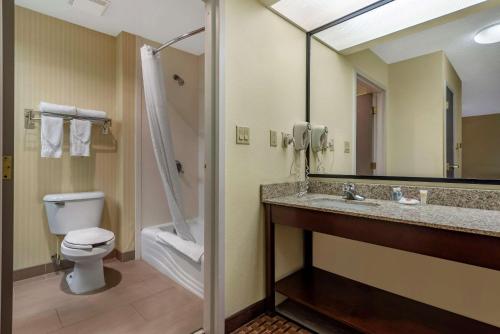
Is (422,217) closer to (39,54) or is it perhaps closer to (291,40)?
(291,40)

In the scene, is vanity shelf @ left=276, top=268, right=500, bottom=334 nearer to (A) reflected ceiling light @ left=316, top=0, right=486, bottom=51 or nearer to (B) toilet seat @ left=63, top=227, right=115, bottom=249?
(B) toilet seat @ left=63, top=227, right=115, bottom=249

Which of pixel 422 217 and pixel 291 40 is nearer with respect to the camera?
pixel 422 217

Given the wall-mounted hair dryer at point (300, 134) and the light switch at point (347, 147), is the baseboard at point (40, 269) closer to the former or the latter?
the wall-mounted hair dryer at point (300, 134)

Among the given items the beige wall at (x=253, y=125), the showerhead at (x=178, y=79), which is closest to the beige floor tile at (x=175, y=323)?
the beige wall at (x=253, y=125)

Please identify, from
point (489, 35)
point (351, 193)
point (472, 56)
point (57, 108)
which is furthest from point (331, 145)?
point (57, 108)

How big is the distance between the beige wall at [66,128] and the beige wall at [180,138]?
0.54 feet

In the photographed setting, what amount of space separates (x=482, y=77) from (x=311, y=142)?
3.41ft

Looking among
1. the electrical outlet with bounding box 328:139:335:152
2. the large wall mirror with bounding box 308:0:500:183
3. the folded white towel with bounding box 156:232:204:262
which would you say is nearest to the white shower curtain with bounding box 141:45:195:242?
the folded white towel with bounding box 156:232:204:262

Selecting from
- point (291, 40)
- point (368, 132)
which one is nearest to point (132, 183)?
point (291, 40)

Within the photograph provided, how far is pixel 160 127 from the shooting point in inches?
84.6

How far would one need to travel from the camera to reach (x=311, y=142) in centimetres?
197

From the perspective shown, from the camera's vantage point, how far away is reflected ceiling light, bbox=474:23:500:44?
1.30 m

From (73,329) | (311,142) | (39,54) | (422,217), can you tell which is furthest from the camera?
(39,54)

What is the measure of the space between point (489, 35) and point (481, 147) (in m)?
0.60
